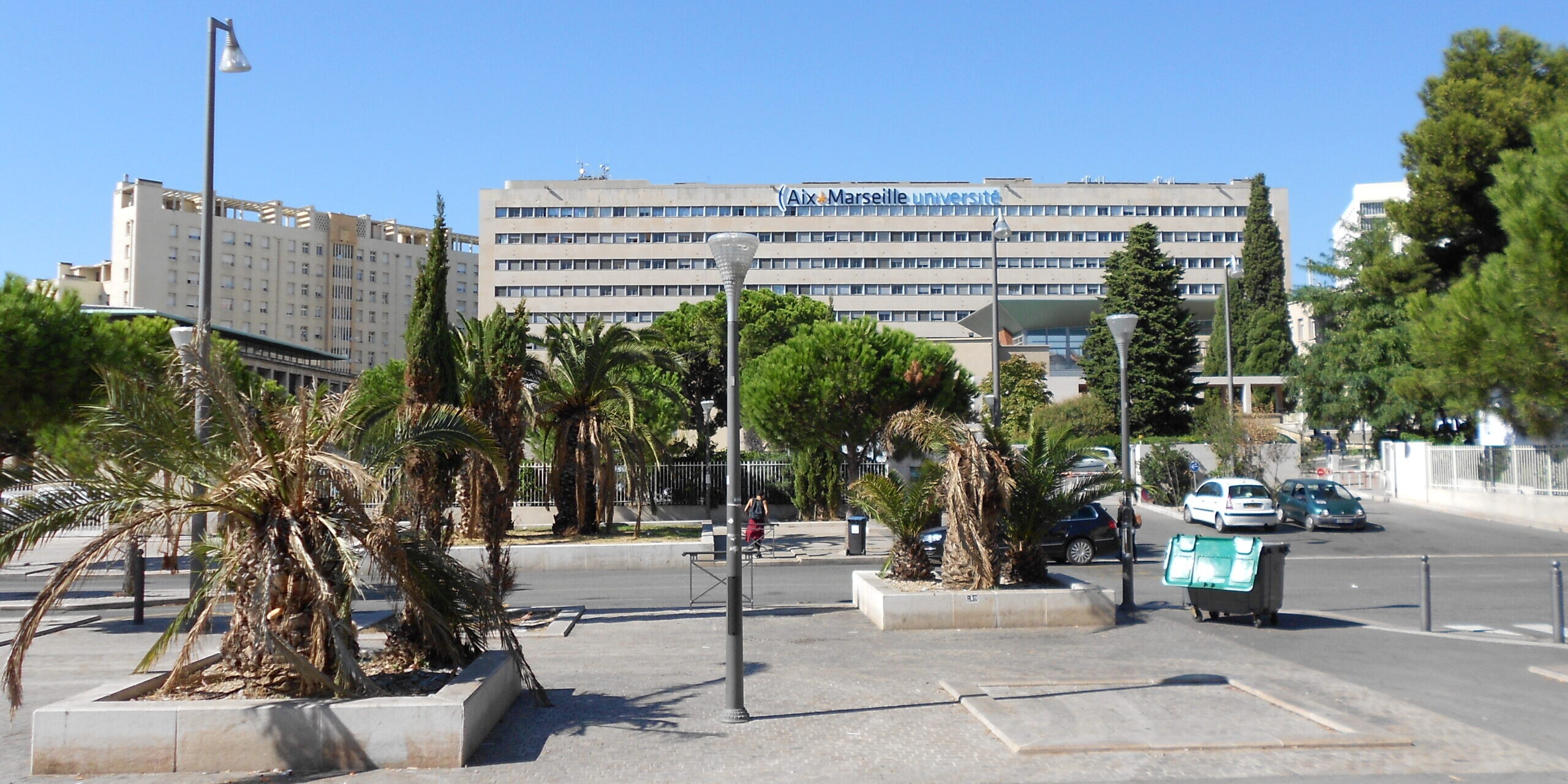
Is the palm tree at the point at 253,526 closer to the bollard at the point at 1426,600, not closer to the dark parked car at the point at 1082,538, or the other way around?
the bollard at the point at 1426,600

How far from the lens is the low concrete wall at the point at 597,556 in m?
22.6

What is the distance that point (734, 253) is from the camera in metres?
9.17

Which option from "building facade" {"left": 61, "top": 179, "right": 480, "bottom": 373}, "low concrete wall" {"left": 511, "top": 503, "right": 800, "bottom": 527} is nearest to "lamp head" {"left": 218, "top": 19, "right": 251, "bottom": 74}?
"low concrete wall" {"left": 511, "top": 503, "right": 800, "bottom": 527}

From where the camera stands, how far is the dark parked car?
73.3 feet

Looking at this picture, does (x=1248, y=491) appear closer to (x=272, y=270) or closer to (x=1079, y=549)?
(x=1079, y=549)

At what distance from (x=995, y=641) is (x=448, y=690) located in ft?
23.1

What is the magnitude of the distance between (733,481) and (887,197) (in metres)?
85.3

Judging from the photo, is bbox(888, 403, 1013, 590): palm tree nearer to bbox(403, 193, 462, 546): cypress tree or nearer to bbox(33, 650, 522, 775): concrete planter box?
bbox(403, 193, 462, 546): cypress tree

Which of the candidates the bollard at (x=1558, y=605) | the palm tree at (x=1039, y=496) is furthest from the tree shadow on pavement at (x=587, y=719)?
the bollard at (x=1558, y=605)

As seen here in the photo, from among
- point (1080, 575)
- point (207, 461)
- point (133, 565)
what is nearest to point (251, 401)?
point (207, 461)

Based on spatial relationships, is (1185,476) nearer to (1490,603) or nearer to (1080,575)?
(1080,575)

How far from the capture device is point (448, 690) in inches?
308

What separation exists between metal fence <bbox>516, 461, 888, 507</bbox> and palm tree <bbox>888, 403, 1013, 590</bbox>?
17.0 metres

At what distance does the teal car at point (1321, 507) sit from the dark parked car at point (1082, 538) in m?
8.94
